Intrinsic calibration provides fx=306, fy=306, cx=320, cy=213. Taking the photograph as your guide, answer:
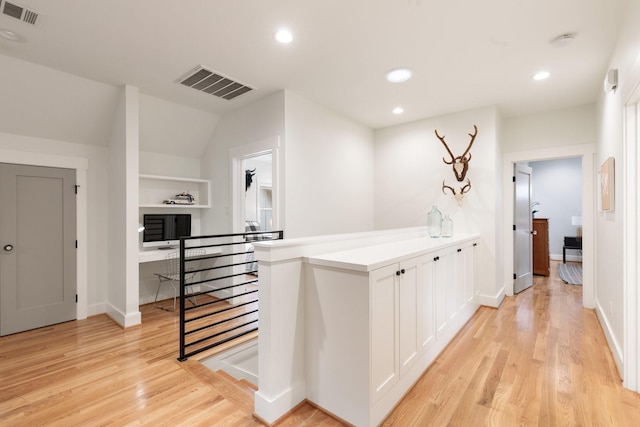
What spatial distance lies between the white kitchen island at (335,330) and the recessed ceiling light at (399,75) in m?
1.92

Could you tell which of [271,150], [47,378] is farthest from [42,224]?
[271,150]

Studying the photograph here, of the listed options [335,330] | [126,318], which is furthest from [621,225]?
[126,318]

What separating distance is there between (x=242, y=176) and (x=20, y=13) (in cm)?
256

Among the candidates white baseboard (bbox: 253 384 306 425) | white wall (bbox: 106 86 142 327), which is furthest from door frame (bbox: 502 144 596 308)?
white wall (bbox: 106 86 142 327)

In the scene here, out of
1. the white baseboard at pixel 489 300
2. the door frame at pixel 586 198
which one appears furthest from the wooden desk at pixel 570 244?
the white baseboard at pixel 489 300

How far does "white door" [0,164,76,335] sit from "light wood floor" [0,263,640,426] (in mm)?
296

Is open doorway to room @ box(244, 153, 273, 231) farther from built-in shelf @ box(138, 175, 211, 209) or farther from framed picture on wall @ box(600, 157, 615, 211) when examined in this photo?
framed picture on wall @ box(600, 157, 615, 211)

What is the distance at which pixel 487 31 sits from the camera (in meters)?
2.41

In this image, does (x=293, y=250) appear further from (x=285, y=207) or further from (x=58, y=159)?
(x=58, y=159)

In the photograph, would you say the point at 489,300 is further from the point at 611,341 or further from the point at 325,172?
the point at 325,172

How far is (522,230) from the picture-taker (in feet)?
15.7

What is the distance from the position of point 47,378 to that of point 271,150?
2863mm

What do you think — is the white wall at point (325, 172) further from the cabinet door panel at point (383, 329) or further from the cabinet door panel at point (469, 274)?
the cabinet door panel at point (383, 329)

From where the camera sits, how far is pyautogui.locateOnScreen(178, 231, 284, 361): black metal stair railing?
8.80ft
